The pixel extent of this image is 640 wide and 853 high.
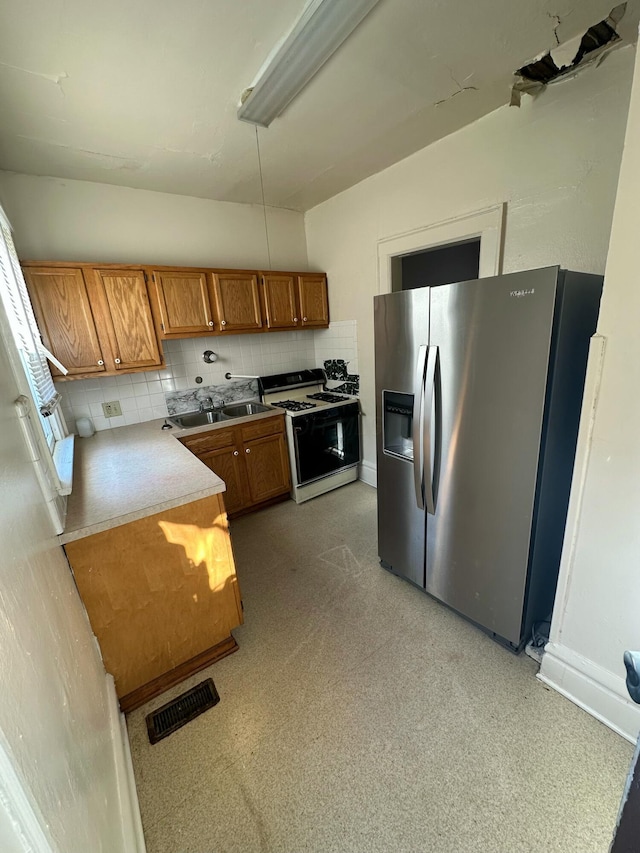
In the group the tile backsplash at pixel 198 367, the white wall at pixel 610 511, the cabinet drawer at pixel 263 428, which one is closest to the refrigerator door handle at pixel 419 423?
the white wall at pixel 610 511

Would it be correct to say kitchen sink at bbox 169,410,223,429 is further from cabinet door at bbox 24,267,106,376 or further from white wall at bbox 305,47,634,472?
white wall at bbox 305,47,634,472

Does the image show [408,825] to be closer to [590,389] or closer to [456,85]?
[590,389]

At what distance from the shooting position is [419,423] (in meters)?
1.77

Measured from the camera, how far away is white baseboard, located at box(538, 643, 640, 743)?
4.33ft

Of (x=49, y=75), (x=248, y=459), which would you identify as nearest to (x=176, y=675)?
(x=248, y=459)

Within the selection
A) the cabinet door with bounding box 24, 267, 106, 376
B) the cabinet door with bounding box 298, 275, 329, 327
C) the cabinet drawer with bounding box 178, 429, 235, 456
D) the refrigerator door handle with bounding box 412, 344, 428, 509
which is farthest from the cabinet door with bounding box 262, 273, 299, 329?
Answer: the refrigerator door handle with bounding box 412, 344, 428, 509

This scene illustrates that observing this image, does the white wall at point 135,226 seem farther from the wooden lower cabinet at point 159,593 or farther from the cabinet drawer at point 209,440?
the wooden lower cabinet at point 159,593

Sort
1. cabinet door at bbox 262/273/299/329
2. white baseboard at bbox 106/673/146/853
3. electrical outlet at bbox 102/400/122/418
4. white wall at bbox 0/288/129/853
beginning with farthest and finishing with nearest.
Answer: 1. cabinet door at bbox 262/273/299/329
2. electrical outlet at bbox 102/400/122/418
3. white baseboard at bbox 106/673/146/853
4. white wall at bbox 0/288/129/853

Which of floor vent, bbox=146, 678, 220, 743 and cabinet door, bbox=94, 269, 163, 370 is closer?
floor vent, bbox=146, 678, 220, 743

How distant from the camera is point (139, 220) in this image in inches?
107

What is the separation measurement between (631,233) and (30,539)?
1892mm

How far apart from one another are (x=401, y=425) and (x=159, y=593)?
4.81ft

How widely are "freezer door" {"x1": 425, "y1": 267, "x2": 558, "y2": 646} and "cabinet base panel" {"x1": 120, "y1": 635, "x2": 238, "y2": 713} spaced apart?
1.24 meters

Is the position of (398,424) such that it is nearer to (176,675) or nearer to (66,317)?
(176,675)
